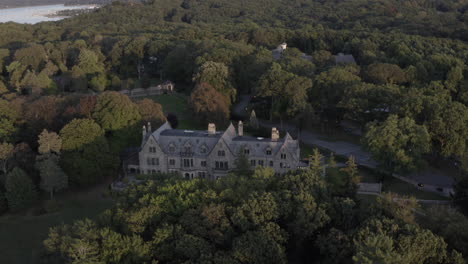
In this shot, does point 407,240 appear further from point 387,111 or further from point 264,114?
point 264,114

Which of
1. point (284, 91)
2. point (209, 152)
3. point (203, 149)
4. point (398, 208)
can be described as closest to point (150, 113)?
point (203, 149)

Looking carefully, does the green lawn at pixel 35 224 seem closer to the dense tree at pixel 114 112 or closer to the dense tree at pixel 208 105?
the dense tree at pixel 114 112

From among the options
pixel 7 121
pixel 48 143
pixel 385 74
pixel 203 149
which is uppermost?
pixel 385 74

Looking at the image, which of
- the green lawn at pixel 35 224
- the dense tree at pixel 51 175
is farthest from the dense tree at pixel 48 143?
the green lawn at pixel 35 224

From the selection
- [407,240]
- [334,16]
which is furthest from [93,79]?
[334,16]

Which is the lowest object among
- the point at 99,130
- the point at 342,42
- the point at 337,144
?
the point at 337,144

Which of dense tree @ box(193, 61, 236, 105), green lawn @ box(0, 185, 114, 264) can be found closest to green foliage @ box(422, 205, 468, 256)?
green lawn @ box(0, 185, 114, 264)

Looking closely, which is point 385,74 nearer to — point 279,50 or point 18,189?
point 279,50
